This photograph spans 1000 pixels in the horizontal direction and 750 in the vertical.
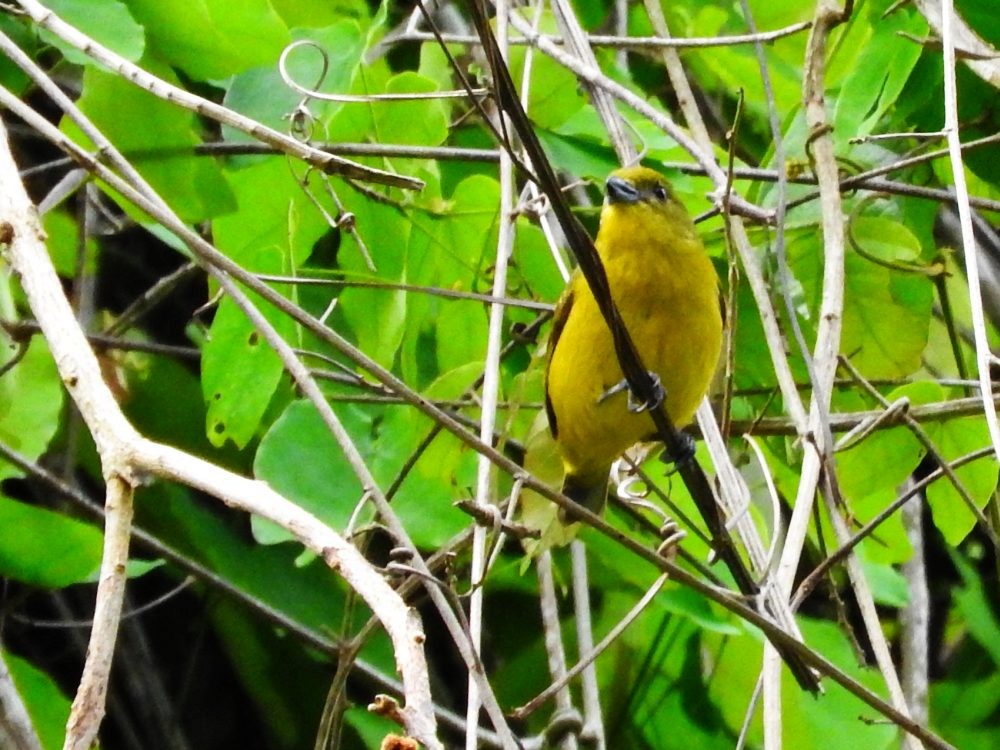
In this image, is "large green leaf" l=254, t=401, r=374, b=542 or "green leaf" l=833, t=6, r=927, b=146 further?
"large green leaf" l=254, t=401, r=374, b=542

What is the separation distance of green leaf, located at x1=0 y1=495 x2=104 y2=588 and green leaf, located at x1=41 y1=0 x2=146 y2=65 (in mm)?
785

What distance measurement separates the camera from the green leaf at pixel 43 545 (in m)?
2.43

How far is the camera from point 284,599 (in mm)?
3053

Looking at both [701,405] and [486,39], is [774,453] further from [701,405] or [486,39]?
[486,39]

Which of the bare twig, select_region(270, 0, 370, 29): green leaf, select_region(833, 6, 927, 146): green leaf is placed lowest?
the bare twig

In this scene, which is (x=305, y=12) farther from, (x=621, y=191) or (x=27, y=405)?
(x=27, y=405)

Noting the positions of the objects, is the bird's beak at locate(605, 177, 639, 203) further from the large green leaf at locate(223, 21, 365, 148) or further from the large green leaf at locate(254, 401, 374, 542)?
the large green leaf at locate(254, 401, 374, 542)

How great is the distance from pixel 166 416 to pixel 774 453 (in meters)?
1.36

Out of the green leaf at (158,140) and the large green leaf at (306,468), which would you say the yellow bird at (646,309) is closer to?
the large green leaf at (306,468)

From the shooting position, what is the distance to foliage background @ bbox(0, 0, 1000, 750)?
2.46m

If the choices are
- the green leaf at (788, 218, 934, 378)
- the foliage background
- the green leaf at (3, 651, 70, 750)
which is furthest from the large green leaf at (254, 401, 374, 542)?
the green leaf at (788, 218, 934, 378)

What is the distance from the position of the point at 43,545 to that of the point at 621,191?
4.06ft

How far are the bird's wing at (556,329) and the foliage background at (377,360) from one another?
0.18 feet

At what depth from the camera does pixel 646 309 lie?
2.77m
